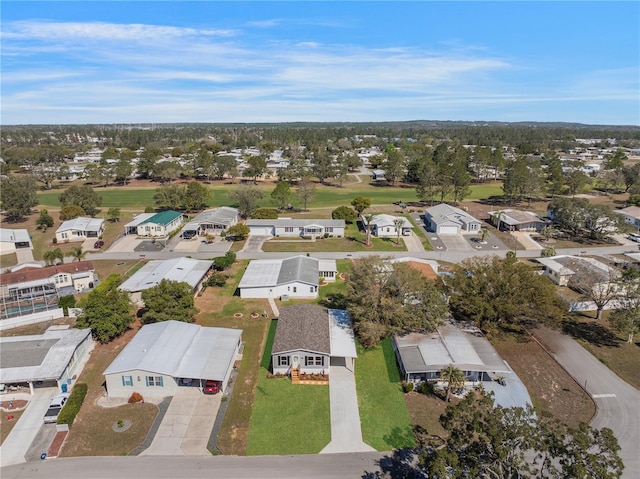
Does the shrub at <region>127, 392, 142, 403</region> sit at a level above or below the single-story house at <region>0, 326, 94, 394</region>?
below

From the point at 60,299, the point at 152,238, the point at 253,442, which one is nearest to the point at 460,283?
the point at 253,442

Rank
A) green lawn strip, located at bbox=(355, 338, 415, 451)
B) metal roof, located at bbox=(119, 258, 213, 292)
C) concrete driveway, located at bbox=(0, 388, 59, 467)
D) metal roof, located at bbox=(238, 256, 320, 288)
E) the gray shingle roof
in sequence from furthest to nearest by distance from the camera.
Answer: metal roof, located at bbox=(238, 256, 320, 288), metal roof, located at bbox=(119, 258, 213, 292), the gray shingle roof, green lawn strip, located at bbox=(355, 338, 415, 451), concrete driveway, located at bbox=(0, 388, 59, 467)

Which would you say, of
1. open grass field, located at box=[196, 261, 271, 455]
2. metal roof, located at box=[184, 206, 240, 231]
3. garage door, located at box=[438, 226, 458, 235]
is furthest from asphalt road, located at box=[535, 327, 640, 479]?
metal roof, located at box=[184, 206, 240, 231]

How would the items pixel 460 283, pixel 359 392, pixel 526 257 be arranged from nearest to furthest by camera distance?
pixel 359 392
pixel 460 283
pixel 526 257

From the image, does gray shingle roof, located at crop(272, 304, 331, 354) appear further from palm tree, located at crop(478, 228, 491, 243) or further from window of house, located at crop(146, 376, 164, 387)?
palm tree, located at crop(478, 228, 491, 243)

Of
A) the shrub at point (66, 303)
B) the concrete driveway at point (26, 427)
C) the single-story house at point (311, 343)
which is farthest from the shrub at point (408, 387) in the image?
the shrub at point (66, 303)

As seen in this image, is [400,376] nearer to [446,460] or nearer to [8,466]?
[446,460]

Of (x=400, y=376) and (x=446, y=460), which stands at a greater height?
(x=446, y=460)

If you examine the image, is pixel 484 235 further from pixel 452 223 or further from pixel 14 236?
pixel 14 236
